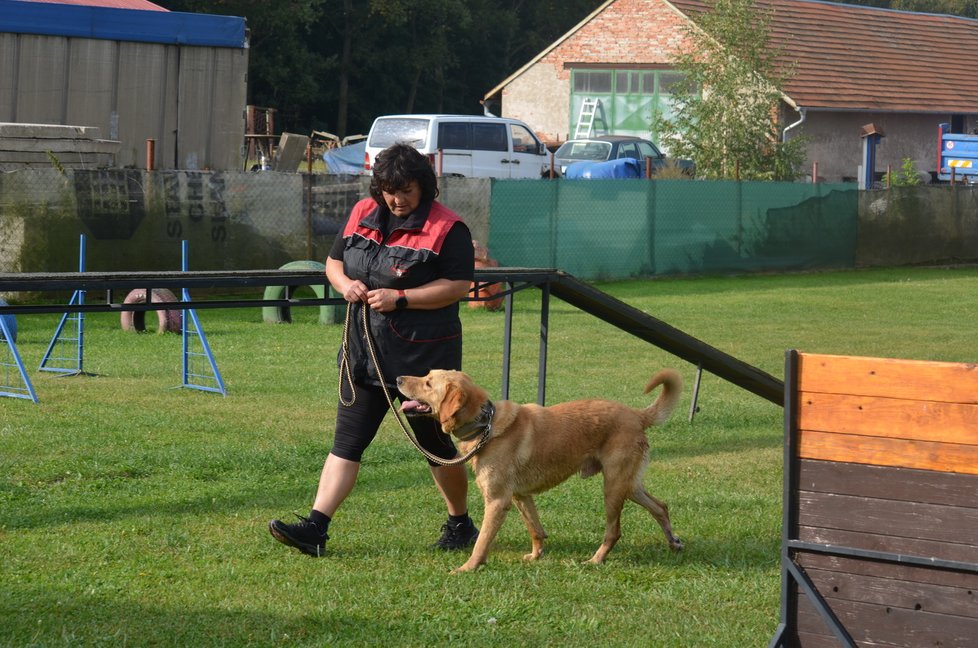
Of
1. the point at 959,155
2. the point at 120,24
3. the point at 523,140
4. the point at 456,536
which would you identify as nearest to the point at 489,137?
the point at 523,140

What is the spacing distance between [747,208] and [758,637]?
19.3m

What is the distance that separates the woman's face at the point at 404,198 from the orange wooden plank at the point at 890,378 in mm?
2195

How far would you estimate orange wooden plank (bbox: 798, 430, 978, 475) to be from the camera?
376 cm

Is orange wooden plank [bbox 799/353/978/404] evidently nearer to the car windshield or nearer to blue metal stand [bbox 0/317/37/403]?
blue metal stand [bbox 0/317/37/403]

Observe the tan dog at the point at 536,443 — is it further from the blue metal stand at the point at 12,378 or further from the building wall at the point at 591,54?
the building wall at the point at 591,54

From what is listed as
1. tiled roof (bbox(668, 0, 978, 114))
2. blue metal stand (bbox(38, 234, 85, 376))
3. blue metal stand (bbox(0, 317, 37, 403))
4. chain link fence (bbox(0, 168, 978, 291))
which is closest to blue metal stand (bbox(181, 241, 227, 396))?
blue metal stand (bbox(38, 234, 85, 376))

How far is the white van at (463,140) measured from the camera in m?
25.9

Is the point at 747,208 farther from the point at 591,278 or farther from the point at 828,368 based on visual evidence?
the point at 828,368

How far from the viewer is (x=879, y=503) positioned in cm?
392

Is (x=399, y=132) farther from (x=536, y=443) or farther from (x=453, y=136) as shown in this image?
(x=536, y=443)

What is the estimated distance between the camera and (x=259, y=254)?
17828 millimetres

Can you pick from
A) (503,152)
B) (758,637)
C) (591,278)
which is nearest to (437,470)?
(758,637)

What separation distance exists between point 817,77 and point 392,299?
3470 centimetres

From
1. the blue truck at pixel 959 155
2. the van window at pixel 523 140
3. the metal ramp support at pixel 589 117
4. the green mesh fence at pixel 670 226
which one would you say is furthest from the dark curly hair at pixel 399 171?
the metal ramp support at pixel 589 117
